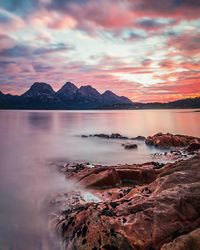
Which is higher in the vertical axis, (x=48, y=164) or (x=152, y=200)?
(x=152, y=200)

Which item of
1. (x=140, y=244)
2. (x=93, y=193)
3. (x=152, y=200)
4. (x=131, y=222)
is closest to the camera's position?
(x=140, y=244)

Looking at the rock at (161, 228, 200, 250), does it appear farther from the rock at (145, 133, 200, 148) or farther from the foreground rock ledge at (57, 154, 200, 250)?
the rock at (145, 133, 200, 148)

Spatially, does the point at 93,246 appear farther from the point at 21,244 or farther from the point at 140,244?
the point at 21,244

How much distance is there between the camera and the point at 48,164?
30516 mm

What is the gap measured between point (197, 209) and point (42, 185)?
533 inches

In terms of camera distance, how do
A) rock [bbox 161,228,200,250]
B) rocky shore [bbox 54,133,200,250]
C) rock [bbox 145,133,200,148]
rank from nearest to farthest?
rock [bbox 161,228,200,250] < rocky shore [bbox 54,133,200,250] < rock [bbox 145,133,200,148]

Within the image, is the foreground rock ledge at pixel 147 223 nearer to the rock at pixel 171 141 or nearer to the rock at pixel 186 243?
the rock at pixel 186 243

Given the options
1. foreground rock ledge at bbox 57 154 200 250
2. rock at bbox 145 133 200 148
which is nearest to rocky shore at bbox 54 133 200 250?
foreground rock ledge at bbox 57 154 200 250

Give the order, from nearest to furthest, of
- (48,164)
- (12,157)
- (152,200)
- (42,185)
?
1. (152,200)
2. (42,185)
3. (48,164)
4. (12,157)

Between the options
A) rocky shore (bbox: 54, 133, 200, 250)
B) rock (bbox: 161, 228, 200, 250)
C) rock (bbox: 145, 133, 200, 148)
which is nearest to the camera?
rock (bbox: 161, 228, 200, 250)

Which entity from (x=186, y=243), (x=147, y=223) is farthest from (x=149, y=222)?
(x=186, y=243)

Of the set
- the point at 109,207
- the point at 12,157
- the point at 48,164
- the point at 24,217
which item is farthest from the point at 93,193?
the point at 12,157

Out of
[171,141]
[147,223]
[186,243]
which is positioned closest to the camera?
[186,243]

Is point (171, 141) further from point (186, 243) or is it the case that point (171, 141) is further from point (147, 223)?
point (186, 243)
